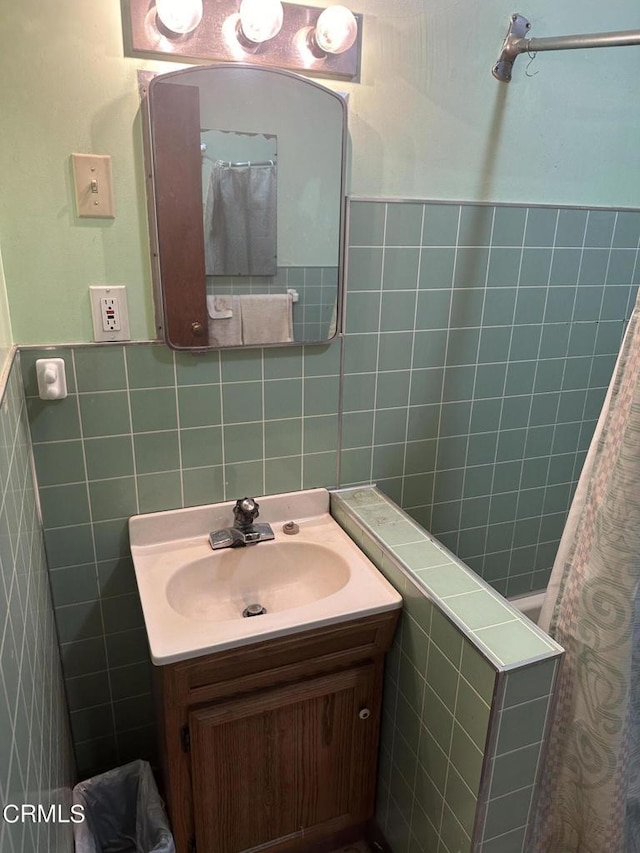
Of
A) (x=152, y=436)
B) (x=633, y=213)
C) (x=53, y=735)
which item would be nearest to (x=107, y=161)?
(x=152, y=436)

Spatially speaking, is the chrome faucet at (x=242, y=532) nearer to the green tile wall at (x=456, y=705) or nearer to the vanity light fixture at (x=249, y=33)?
the green tile wall at (x=456, y=705)

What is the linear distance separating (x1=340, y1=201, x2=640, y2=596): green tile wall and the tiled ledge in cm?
14

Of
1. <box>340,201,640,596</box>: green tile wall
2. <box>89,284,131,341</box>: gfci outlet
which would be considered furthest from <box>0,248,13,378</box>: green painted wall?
<box>340,201,640,596</box>: green tile wall

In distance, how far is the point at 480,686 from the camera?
3.49ft

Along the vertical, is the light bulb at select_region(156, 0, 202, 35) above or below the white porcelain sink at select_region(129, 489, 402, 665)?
above

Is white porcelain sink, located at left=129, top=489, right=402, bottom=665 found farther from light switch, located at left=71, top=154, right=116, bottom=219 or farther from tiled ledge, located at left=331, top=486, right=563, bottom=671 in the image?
light switch, located at left=71, top=154, right=116, bottom=219

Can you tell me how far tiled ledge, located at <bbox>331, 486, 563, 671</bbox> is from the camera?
106cm

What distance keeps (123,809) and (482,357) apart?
5.28 ft

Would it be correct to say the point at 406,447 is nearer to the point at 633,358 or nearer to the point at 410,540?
the point at 410,540

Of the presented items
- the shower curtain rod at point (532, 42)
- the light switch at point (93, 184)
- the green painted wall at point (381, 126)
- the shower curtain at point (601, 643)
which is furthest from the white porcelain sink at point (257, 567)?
the shower curtain rod at point (532, 42)

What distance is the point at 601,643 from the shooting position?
1187 mm

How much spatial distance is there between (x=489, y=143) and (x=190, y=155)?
80 cm

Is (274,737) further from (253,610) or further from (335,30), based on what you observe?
(335,30)

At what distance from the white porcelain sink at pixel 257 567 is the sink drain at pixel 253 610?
0.04ft
